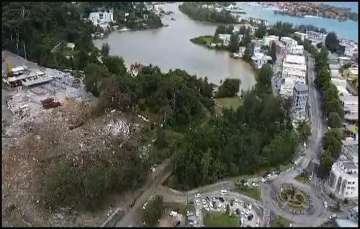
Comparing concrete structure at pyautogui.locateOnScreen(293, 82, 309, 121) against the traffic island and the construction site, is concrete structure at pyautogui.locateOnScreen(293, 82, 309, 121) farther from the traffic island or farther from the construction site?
the construction site

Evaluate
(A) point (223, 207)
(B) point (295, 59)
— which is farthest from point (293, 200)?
(B) point (295, 59)

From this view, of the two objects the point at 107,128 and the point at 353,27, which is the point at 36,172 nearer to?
the point at 107,128

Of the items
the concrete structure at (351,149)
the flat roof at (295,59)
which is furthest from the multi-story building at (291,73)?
the concrete structure at (351,149)

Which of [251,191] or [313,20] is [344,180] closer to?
[251,191]

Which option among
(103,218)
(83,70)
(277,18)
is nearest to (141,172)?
(103,218)

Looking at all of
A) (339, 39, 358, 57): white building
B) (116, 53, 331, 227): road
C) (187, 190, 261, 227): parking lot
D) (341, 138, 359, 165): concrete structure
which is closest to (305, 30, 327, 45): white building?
(339, 39, 358, 57): white building
